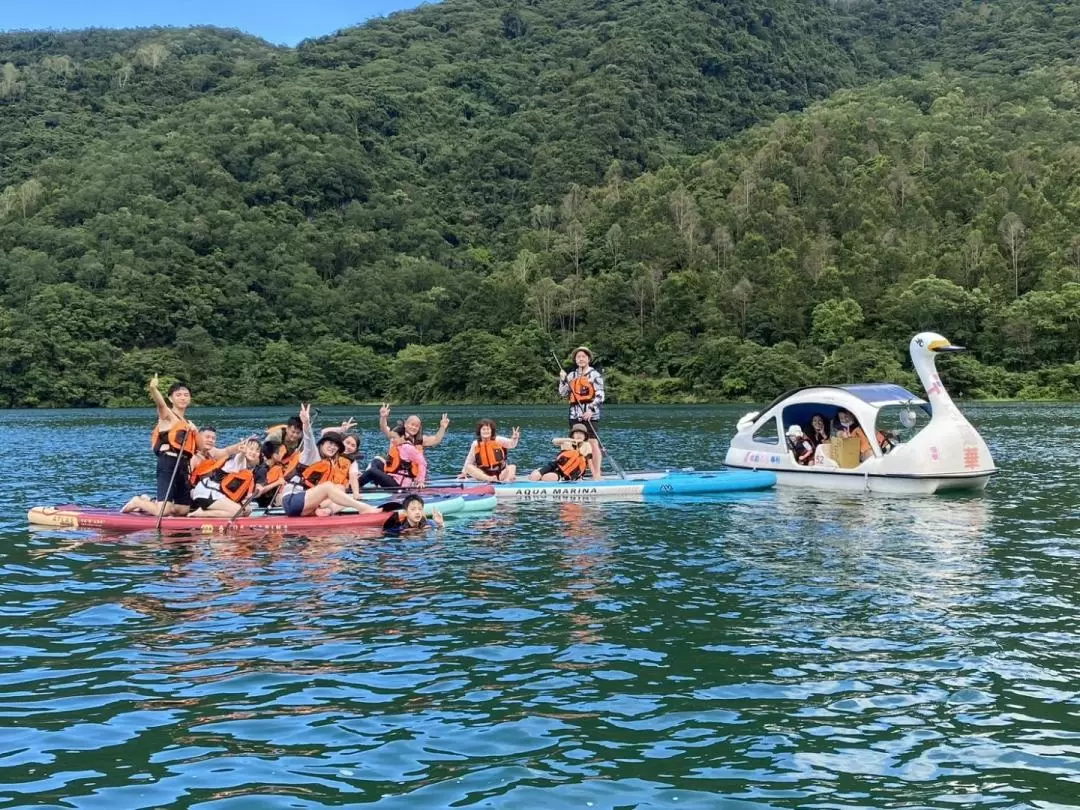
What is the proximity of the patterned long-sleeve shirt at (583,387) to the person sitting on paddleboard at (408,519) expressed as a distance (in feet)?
18.0

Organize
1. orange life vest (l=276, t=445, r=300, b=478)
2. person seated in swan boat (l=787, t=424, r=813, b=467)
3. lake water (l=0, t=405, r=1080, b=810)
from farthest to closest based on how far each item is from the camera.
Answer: person seated in swan boat (l=787, t=424, r=813, b=467) < orange life vest (l=276, t=445, r=300, b=478) < lake water (l=0, t=405, r=1080, b=810)

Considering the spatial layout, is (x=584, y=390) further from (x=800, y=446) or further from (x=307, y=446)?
(x=307, y=446)

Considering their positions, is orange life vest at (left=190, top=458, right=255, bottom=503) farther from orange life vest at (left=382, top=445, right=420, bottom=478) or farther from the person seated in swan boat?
the person seated in swan boat

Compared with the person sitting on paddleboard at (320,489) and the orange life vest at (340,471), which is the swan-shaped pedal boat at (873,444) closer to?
the person sitting on paddleboard at (320,489)

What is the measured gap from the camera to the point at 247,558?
13938 millimetres

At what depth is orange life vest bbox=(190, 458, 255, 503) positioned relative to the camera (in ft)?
55.0

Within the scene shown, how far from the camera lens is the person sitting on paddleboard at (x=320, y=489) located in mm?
16344

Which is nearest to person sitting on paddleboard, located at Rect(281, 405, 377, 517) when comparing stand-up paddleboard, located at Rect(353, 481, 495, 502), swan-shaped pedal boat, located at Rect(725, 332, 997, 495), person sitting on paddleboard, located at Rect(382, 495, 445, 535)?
person sitting on paddleboard, located at Rect(382, 495, 445, 535)

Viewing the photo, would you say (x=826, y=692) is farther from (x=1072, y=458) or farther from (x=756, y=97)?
(x=756, y=97)

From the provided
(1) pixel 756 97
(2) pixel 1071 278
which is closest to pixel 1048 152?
(2) pixel 1071 278

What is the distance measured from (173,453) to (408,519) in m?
3.74

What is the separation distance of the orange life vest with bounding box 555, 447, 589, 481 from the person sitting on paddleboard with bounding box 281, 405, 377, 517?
17.6ft

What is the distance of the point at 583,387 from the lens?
68.9 feet

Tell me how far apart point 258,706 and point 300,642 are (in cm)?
179
